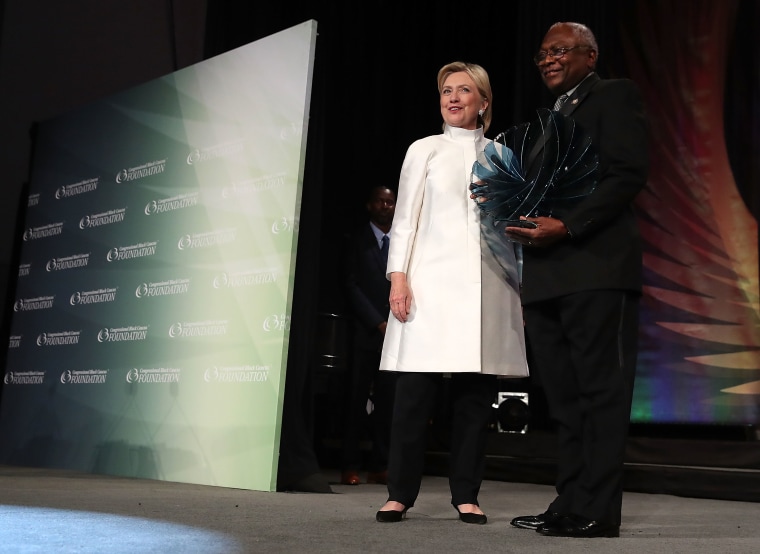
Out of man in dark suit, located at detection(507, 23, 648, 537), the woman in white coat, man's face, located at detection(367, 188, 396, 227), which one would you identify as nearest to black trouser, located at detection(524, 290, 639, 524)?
man in dark suit, located at detection(507, 23, 648, 537)

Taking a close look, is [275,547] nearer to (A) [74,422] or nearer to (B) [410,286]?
(B) [410,286]

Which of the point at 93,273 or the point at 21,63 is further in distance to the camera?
the point at 21,63

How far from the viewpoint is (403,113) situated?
739 centimetres

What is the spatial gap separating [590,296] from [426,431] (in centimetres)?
68

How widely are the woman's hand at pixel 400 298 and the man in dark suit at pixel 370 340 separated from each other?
71.3 inches

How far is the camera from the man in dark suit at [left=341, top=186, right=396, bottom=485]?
14.9ft

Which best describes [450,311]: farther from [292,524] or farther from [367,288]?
[367,288]

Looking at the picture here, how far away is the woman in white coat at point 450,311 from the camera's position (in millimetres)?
2604

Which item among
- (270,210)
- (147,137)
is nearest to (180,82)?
(147,137)

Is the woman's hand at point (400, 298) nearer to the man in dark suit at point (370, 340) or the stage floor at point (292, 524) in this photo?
the stage floor at point (292, 524)

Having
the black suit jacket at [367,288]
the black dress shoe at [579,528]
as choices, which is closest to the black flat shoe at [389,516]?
the black dress shoe at [579,528]

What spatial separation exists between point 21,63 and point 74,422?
274 cm

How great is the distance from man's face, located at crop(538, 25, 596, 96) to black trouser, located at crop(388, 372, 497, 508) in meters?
0.91

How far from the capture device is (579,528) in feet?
7.57
